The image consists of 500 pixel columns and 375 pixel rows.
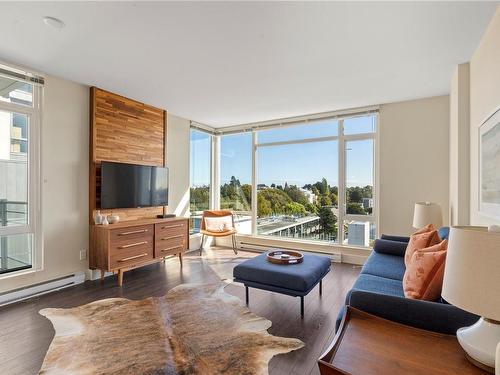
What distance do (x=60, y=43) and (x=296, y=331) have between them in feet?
11.3

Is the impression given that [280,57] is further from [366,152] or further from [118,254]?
[118,254]

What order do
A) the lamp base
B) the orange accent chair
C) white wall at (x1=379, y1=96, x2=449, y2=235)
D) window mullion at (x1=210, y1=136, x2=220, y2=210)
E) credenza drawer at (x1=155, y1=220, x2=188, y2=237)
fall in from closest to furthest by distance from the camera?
1. the lamp base
2. white wall at (x1=379, y1=96, x2=449, y2=235)
3. credenza drawer at (x1=155, y1=220, x2=188, y2=237)
4. the orange accent chair
5. window mullion at (x1=210, y1=136, x2=220, y2=210)

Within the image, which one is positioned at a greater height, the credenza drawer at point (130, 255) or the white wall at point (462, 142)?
the white wall at point (462, 142)

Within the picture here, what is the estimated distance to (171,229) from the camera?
14.1 ft

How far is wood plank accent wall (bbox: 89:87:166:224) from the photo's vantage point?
12.3ft

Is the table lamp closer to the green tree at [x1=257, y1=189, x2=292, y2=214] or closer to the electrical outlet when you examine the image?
the electrical outlet

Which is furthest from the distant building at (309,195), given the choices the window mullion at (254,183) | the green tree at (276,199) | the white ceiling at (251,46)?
the white ceiling at (251,46)

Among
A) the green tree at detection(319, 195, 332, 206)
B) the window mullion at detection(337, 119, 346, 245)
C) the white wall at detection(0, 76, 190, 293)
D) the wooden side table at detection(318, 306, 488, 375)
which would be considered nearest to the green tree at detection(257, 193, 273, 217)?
the green tree at detection(319, 195, 332, 206)

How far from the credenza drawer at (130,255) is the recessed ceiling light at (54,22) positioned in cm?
249

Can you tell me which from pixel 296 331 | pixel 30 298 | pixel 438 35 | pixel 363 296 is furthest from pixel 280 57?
pixel 30 298

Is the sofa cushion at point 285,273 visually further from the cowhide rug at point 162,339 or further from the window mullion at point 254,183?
the window mullion at point 254,183

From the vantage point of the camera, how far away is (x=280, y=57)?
9.21ft

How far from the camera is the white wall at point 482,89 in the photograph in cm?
214

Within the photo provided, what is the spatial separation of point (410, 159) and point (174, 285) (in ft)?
12.9
